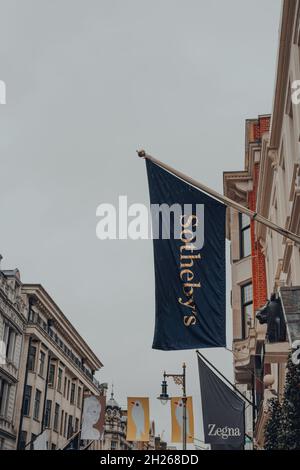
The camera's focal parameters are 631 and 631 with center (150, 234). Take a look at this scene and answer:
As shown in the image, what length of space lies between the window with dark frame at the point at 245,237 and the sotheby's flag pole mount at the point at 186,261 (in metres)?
16.8

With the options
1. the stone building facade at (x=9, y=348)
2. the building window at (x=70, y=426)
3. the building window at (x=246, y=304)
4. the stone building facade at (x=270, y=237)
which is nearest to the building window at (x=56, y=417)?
the building window at (x=70, y=426)

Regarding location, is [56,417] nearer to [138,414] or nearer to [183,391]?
[138,414]

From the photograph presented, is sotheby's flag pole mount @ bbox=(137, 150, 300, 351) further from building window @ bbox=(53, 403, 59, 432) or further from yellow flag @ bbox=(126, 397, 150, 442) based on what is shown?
building window @ bbox=(53, 403, 59, 432)

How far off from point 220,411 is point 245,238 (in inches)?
454

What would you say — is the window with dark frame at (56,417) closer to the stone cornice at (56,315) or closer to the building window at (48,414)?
the building window at (48,414)

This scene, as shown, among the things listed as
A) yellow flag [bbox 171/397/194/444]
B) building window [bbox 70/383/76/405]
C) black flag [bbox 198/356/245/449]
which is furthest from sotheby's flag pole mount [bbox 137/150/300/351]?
building window [bbox 70/383/76/405]

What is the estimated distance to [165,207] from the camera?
12.4 m

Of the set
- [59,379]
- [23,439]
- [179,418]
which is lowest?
[179,418]

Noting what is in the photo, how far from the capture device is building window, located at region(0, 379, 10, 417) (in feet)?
168

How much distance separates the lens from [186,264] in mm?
12039

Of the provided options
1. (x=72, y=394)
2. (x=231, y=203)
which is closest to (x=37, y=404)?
(x=72, y=394)

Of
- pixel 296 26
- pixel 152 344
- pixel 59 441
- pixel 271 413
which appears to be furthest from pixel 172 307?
pixel 59 441

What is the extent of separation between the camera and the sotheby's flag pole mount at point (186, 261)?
11.6 metres

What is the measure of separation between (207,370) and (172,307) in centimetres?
820
